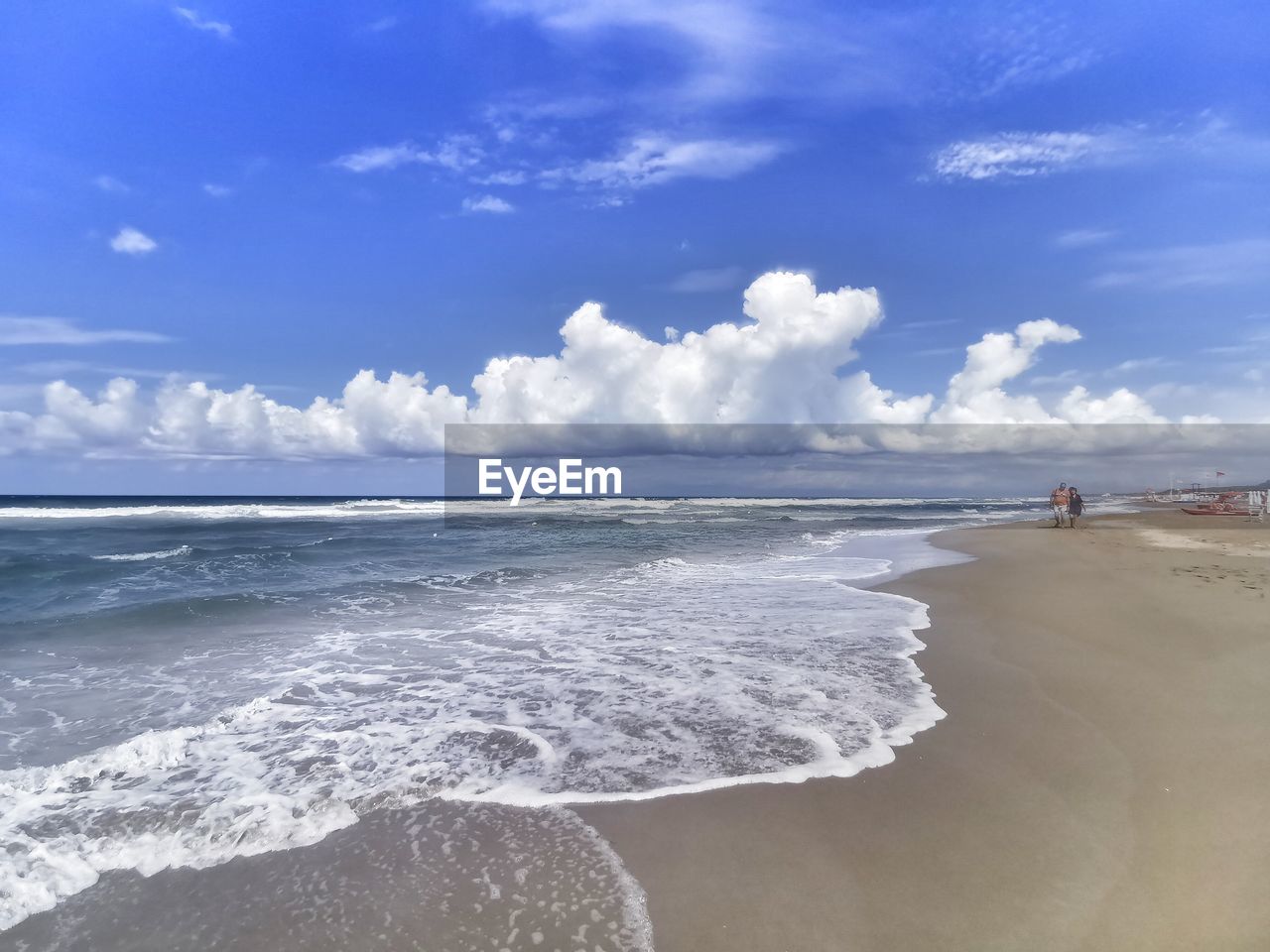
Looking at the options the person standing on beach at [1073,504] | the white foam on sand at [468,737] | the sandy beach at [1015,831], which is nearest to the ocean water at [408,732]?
the white foam on sand at [468,737]

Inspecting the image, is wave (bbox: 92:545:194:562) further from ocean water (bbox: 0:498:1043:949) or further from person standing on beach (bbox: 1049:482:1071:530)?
person standing on beach (bbox: 1049:482:1071:530)

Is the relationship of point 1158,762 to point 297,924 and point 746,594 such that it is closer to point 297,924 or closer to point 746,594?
point 297,924

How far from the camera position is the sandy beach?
10.2 feet

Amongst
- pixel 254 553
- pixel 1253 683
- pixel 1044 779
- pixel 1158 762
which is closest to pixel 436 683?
pixel 1044 779

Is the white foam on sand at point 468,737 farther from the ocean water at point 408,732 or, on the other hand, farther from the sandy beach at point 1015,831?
the sandy beach at point 1015,831

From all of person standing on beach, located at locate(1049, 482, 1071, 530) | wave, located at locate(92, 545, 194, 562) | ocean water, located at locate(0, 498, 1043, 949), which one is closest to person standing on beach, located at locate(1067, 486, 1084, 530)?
person standing on beach, located at locate(1049, 482, 1071, 530)

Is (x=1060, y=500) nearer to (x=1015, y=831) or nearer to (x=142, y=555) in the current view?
(x=1015, y=831)

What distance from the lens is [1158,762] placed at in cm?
→ 473

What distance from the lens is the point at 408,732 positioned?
19.6 feet

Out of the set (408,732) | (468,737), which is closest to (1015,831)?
(468,737)

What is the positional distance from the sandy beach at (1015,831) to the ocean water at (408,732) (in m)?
0.35

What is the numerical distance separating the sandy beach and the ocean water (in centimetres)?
35

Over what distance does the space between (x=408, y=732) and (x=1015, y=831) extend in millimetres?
4780

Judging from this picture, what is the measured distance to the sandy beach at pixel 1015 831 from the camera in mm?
3121
